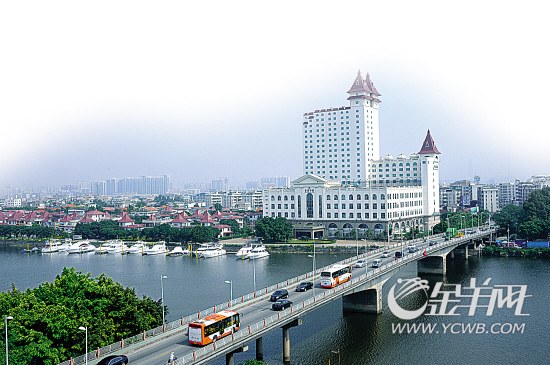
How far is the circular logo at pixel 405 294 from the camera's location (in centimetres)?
2686

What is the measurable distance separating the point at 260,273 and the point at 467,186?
84.4 metres

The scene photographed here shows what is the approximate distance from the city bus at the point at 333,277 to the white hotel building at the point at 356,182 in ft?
106

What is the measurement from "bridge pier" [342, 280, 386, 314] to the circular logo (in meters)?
1.14

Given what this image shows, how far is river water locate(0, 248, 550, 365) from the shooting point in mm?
20734

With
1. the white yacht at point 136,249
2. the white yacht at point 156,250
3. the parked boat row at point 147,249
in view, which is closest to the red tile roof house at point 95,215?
the parked boat row at point 147,249

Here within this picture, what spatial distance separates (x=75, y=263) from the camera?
4806 cm

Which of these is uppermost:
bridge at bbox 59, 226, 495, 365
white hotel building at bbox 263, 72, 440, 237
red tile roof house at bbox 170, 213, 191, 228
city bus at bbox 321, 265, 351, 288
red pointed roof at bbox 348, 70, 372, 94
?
red pointed roof at bbox 348, 70, 372, 94

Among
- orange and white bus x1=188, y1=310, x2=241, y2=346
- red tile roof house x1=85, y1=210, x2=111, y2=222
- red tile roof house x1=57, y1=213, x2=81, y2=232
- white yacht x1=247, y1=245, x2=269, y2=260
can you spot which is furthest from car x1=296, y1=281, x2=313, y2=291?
red tile roof house x1=85, y1=210, x2=111, y2=222

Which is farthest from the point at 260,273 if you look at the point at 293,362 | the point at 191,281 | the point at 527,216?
the point at 527,216

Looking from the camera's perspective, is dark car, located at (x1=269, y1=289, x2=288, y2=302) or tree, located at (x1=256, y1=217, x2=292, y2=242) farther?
tree, located at (x1=256, y1=217, x2=292, y2=242)

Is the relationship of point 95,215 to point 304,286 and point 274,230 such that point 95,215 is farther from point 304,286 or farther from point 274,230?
point 304,286

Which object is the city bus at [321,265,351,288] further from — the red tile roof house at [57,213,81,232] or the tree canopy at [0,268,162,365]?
the red tile roof house at [57,213,81,232]

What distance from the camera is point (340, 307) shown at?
2772 centimetres

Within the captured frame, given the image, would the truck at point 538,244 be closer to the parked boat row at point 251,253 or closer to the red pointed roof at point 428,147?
the red pointed roof at point 428,147
